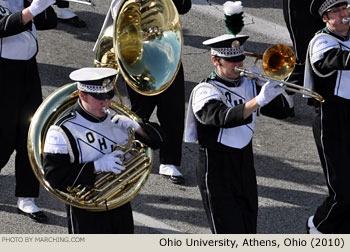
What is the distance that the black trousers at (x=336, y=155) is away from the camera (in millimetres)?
7391

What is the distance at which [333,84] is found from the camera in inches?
291

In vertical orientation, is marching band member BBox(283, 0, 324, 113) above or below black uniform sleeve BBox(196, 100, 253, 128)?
below

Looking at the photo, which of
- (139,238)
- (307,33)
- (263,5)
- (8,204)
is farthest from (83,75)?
(263,5)

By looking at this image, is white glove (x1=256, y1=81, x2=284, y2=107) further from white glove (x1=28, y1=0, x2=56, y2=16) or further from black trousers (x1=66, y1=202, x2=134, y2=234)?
white glove (x1=28, y1=0, x2=56, y2=16)

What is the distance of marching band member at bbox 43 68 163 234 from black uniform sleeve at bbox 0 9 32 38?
1.04 m

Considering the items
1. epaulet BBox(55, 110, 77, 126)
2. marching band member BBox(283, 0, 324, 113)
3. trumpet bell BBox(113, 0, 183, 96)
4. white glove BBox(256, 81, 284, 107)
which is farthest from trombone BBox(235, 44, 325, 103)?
marching band member BBox(283, 0, 324, 113)

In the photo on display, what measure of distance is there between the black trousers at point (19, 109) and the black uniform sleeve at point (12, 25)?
365 mm

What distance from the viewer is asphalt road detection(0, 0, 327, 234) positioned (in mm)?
7836

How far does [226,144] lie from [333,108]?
118 cm

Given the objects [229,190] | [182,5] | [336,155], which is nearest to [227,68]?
[229,190]

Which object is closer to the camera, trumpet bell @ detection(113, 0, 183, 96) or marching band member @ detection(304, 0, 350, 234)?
trumpet bell @ detection(113, 0, 183, 96)

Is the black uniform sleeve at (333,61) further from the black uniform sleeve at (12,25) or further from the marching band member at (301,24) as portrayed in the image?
the black uniform sleeve at (12,25)

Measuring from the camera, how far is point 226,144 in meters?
6.70

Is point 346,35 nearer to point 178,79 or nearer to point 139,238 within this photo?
point 178,79
